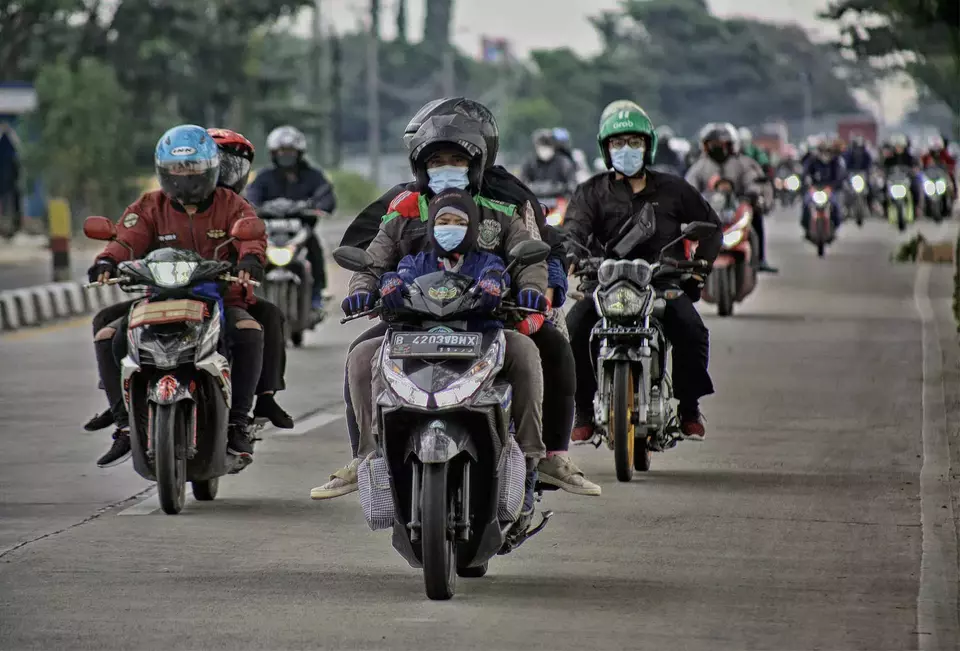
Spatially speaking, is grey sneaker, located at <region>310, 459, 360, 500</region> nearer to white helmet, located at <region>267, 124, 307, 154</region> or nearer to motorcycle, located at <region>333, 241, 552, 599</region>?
motorcycle, located at <region>333, 241, 552, 599</region>

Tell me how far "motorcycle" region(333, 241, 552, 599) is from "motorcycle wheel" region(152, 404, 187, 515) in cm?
221

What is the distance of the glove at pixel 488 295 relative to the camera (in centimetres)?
847

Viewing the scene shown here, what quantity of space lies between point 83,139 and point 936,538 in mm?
40442

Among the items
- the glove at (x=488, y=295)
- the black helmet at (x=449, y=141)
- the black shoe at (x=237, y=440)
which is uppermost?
the black helmet at (x=449, y=141)

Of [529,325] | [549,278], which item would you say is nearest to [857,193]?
[549,278]

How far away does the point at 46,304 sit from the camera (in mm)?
26031

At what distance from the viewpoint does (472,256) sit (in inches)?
349

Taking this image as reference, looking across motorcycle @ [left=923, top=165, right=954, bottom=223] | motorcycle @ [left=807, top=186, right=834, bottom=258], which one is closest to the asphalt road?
motorcycle @ [left=807, top=186, right=834, bottom=258]

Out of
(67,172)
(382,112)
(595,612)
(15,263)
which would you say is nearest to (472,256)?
(595,612)

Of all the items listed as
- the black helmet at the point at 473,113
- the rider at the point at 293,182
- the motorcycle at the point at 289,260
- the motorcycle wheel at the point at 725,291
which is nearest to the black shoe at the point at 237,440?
the black helmet at the point at 473,113

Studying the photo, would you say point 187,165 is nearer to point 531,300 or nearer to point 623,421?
point 623,421

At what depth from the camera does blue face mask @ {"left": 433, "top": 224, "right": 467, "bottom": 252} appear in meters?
8.79

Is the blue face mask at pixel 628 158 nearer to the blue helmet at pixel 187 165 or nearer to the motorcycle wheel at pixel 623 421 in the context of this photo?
the motorcycle wheel at pixel 623 421

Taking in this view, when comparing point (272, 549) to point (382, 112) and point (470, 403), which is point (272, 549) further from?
point (382, 112)
